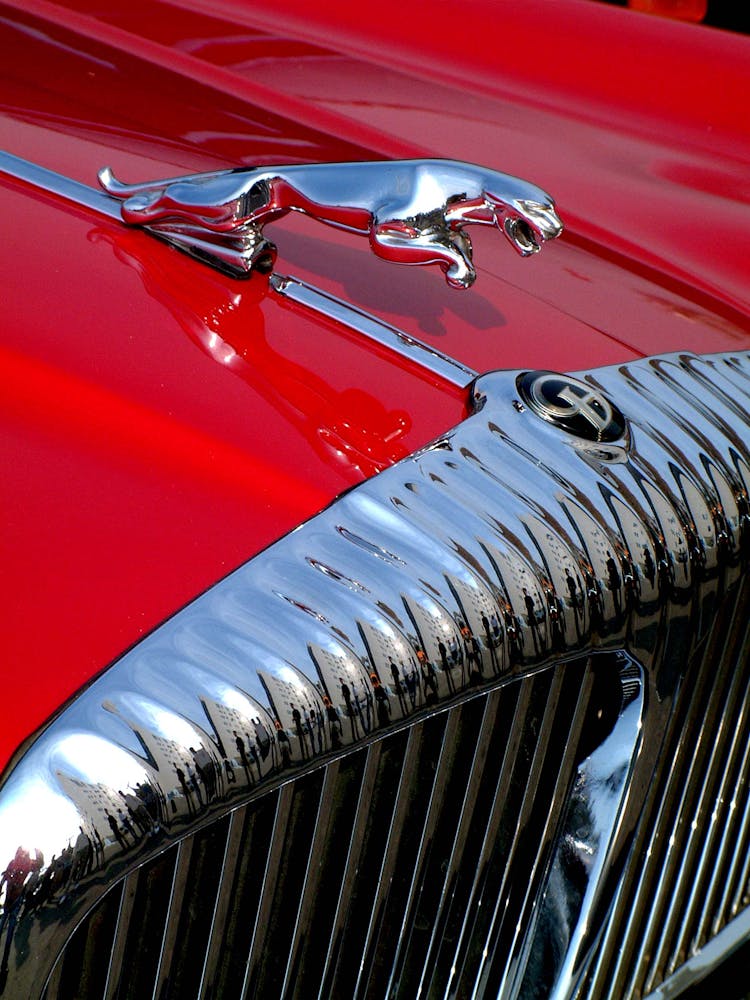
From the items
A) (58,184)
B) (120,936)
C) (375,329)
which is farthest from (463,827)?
(58,184)

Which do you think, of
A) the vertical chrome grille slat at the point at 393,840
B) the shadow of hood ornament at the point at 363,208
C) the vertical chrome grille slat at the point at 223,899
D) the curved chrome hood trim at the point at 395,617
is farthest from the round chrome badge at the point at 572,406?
the vertical chrome grille slat at the point at 223,899

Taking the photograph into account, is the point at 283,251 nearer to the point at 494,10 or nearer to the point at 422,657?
the point at 422,657

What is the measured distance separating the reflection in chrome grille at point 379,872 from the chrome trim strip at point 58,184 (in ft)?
1.69

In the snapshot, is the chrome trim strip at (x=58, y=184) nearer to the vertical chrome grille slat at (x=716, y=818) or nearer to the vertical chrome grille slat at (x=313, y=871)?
the vertical chrome grille slat at (x=313, y=871)

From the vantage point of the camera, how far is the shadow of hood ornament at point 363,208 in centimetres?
92

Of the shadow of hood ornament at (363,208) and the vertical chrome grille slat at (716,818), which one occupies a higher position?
the shadow of hood ornament at (363,208)

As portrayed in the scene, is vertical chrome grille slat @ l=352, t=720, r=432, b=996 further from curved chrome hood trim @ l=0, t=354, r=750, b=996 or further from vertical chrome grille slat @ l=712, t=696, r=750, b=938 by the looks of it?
vertical chrome grille slat @ l=712, t=696, r=750, b=938

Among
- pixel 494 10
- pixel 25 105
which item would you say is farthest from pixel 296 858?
pixel 494 10

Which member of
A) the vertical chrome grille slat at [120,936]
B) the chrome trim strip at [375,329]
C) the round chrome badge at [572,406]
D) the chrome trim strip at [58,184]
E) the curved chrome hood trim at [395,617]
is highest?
the chrome trim strip at [58,184]

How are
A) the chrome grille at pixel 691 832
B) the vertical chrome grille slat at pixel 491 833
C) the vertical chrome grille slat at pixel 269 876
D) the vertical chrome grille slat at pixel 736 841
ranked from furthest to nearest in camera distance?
the vertical chrome grille slat at pixel 736 841 → the chrome grille at pixel 691 832 → the vertical chrome grille slat at pixel 491 833 → the vertical chrome grille slat at pixel 269 876

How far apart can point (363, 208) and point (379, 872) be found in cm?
48

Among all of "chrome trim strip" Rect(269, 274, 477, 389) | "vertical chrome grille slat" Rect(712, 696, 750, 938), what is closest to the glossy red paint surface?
"chrome trim strip" Rect(269, 274, 477, 389)

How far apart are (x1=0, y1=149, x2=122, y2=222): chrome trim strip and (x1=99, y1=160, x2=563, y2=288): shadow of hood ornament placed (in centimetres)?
3

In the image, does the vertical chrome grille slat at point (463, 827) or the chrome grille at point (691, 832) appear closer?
the vertical chrome grille slat at point (463, 827)
